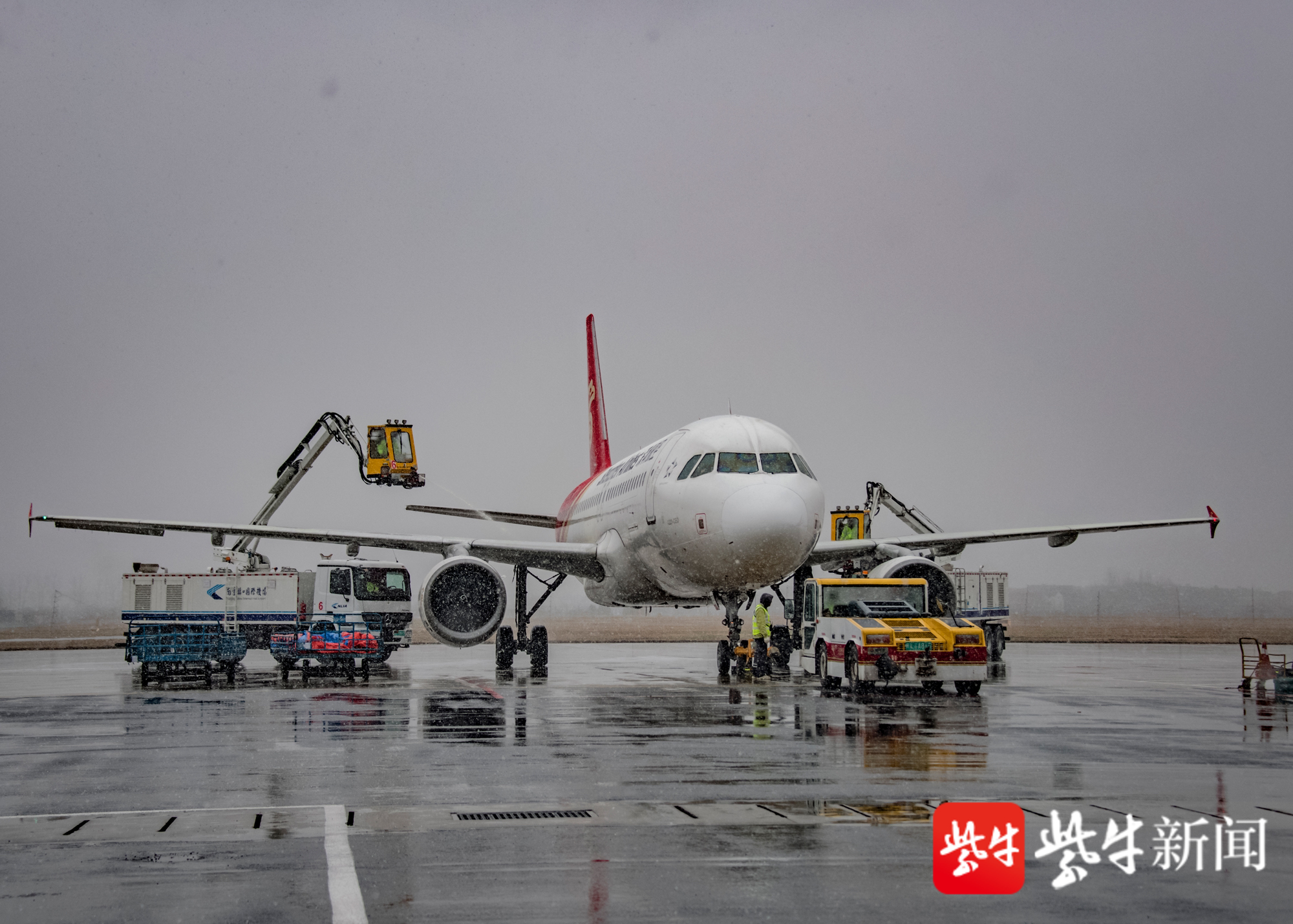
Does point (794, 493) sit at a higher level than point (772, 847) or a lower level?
higher

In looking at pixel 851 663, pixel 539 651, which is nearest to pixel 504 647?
pixel 539 651

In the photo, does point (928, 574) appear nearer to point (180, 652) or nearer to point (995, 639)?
point (995, 639)

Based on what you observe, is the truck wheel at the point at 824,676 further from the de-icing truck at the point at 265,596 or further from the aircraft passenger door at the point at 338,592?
the aircraft passenger door at the point at 338,592

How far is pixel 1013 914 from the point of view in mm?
6051

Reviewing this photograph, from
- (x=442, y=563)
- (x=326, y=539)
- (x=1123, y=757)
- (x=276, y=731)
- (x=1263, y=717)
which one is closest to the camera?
(x=1123, y=757)

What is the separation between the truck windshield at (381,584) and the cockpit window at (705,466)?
14067mm

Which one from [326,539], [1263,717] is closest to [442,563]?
[326,539]

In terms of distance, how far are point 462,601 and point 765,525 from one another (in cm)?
754

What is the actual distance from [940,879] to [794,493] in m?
14.0

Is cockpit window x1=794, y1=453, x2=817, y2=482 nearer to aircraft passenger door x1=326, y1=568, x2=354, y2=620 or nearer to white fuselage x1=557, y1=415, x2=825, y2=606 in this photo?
white fuselage x1=557, y1=415, x2=825, y2=606

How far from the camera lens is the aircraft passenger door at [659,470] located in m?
22.3

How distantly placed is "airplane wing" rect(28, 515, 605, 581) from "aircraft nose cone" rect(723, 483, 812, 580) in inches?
270

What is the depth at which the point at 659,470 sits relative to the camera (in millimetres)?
22828

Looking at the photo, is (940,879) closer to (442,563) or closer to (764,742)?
(764,742)
